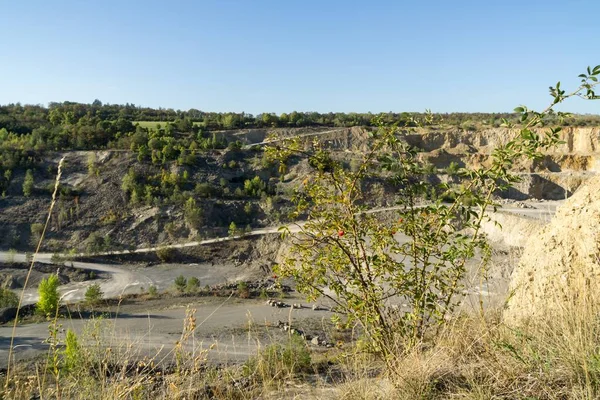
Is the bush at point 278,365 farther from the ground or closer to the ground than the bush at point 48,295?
farther from the ground

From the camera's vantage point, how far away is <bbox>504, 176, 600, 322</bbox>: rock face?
409 cm

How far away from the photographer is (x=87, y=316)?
56.9ft

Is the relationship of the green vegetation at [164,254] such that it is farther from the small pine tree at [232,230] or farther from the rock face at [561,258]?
the rock face at [561,258]

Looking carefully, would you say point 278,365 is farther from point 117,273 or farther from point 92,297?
point 117,273

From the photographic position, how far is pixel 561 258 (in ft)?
16.6

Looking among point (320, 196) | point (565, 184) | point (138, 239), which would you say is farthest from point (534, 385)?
point (565, 184)

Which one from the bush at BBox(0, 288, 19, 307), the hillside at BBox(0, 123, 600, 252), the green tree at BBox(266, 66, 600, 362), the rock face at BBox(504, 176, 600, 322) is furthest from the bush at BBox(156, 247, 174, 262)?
the green tree at BBox(266, 66, 600, 362)

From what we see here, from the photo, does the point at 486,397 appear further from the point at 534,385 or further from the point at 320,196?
the point at 320,196

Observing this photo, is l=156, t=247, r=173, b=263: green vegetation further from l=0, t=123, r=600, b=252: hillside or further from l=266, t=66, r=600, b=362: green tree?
l=266, t=66, r=600, b=362: green tree

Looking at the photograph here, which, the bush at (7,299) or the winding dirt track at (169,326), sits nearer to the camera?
the winding dirt track at (169,326)

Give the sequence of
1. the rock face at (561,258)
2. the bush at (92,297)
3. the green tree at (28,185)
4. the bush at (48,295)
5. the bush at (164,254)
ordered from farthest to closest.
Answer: the green tree at (28,185)
the bush at (164,254)
the bush at (92,297)
the bush at (48,295)
the rock face at (561,258)

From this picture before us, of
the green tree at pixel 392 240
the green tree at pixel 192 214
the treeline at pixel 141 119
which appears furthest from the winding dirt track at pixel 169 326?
the treeline at pixel 141 119

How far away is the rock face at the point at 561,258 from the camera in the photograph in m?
4.09

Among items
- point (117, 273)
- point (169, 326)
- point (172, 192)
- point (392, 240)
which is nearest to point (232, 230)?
point (172, 192)
